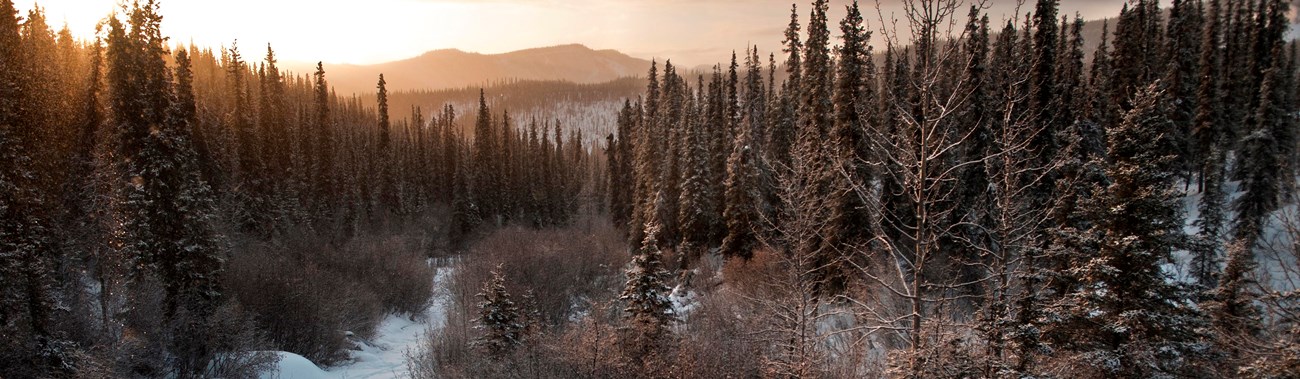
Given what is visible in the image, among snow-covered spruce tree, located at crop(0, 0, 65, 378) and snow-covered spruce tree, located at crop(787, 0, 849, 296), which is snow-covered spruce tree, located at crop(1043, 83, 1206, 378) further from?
snow-covered spruce tree, located at crop(0, 0, 65, 378)

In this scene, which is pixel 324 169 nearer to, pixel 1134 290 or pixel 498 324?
pixel 498 324

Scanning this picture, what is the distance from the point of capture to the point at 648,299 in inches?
720

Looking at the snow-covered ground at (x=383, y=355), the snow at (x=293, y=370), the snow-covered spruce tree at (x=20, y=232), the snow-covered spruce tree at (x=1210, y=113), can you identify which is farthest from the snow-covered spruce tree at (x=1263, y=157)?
the snow-covered spruce tree at (x=20, y=232)

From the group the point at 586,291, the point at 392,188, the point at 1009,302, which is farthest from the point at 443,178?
the point at 1009,302

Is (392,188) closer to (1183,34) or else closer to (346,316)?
(346,316)

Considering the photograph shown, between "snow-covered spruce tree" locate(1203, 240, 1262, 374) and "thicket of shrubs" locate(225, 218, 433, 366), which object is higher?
"snow-covered spruce tree" locate(1203, 240, 1262, 374)

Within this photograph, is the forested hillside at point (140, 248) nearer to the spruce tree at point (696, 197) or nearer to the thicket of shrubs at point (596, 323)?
the thicket of shrubs at point (596, 323)

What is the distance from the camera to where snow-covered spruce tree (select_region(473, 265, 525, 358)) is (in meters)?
19.7

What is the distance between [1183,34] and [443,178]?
75399 millimetres

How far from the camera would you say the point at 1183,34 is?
4706 centimetres

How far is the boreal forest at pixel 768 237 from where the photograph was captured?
38.8ft

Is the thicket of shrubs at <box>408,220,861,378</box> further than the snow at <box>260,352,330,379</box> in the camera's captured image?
No

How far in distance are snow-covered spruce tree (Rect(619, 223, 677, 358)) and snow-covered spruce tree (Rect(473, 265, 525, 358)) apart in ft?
13.8

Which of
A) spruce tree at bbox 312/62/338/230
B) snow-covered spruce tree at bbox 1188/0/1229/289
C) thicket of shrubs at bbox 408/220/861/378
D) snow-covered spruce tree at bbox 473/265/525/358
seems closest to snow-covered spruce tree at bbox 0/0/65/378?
thicket of shrubs at bbox 408/220/861/378
